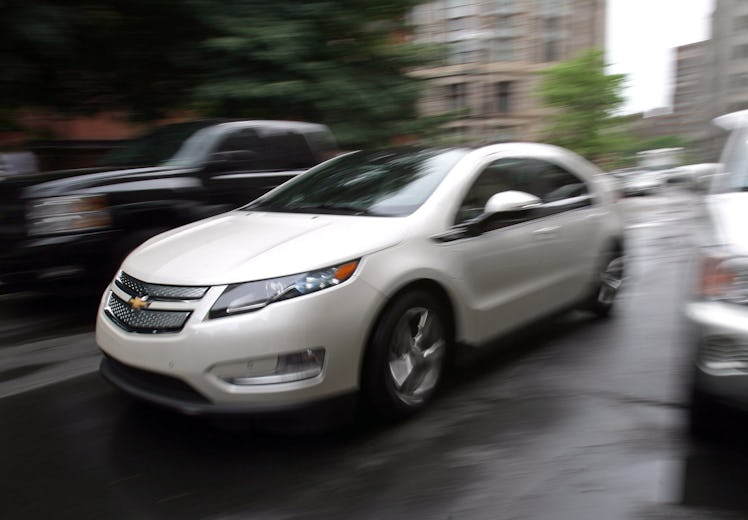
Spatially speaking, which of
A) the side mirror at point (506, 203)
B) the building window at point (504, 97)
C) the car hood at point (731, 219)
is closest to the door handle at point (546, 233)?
the side mirror at point (506, 203)

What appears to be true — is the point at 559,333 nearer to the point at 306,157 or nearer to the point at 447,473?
the point at 447,473

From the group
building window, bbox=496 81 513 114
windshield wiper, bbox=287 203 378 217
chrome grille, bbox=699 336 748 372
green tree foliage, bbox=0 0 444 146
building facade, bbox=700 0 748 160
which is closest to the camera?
chrome grille, bbox=699 336 748 372

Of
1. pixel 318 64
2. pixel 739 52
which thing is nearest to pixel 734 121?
pixel 318 64

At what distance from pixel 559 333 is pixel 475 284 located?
5.40 ft

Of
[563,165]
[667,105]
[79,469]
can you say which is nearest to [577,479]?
[79,469]

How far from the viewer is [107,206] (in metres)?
5.39

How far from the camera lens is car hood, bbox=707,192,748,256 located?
9.64ft

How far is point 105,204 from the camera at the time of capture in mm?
5379

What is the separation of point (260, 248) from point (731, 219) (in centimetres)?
236

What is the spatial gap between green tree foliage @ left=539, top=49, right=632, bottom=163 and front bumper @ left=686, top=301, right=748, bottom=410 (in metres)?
50.1

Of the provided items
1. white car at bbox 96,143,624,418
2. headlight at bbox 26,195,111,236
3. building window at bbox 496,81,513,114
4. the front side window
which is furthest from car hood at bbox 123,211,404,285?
building window at bbox 496,81,513,114

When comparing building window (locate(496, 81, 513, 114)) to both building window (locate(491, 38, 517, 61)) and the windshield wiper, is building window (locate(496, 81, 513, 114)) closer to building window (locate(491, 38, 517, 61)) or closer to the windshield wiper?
building window (locate(491, 38, 517, 61))

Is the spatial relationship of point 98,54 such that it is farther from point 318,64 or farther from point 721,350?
point 721,350

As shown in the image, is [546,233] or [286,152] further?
[286,152]
